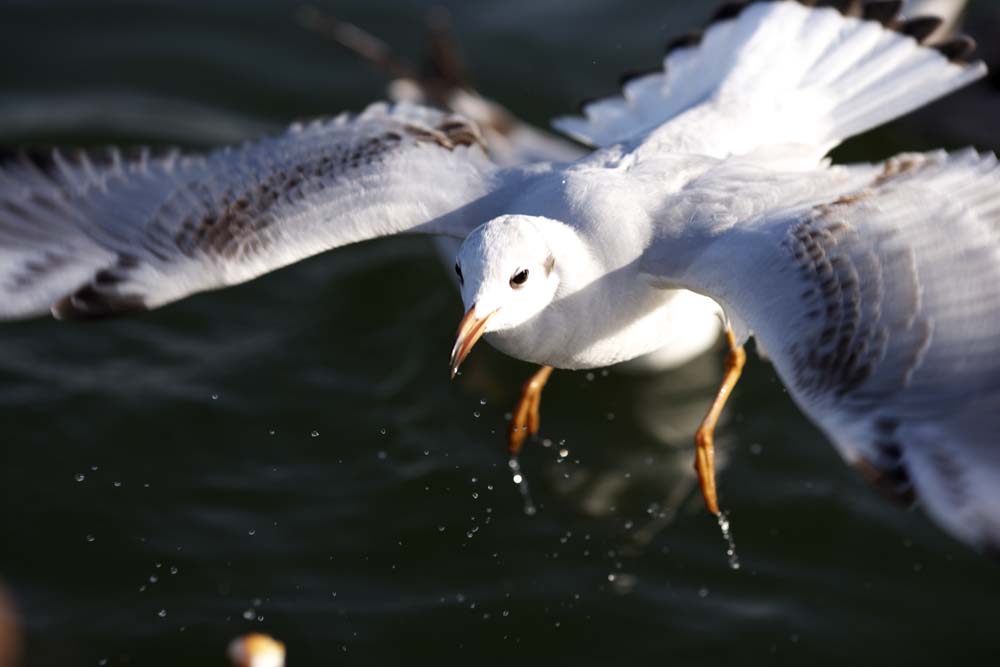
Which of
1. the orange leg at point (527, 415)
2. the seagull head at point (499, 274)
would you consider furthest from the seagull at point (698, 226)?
the orange leg at point (527, 415)

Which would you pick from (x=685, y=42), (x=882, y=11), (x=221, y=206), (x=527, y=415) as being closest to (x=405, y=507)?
(x=527, y=415)

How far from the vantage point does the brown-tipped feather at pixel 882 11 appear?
18.1ft

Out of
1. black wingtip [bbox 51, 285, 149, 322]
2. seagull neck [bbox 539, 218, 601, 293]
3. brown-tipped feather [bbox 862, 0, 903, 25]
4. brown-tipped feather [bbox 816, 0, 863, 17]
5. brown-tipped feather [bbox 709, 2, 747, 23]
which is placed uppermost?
brown-tipped feather [bbox 709, 2, 747, 23]

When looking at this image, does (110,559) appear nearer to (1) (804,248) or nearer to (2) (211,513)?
(2) (211,513)

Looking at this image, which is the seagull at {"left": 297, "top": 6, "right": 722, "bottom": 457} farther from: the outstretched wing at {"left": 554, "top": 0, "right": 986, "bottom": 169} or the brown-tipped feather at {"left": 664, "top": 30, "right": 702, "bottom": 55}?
the brown-tipped feather at {"left": 664, "top": 30, "right": 702, "bottom": 55}

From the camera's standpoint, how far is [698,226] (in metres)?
4.39

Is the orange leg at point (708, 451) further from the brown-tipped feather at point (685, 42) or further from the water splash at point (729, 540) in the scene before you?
the brown-tipped feather at point (685, 42)

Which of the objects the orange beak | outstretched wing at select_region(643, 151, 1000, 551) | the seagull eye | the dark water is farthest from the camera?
the dark water

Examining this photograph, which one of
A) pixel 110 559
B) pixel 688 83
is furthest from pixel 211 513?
pixel 688 83

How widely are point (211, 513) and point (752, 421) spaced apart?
210cm

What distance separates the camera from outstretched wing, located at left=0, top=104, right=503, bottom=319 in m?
4.80

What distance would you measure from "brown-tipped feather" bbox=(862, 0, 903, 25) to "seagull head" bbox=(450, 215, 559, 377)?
6.13ft

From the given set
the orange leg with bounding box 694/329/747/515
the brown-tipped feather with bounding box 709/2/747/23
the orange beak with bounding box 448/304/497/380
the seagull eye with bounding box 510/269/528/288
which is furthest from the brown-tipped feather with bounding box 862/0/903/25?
the orange beak with bounding box 448/304/497/380

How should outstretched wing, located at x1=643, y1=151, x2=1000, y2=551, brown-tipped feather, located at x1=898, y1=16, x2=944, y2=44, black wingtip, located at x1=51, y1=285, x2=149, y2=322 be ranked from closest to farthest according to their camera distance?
outstretched wing, located at x1=643, y1=151, x2=1000, y2=551 < black wingtip, located at x1=51, y1=285, x2=149, y2=322 < brown-tipped feather, located at x1=898, y1=16, x2=944, y2=44
